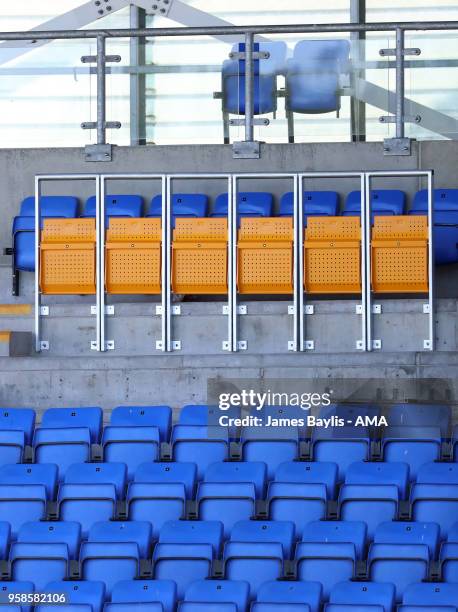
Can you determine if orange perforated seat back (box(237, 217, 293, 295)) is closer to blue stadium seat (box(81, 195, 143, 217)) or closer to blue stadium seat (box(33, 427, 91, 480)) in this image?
blue stadium seat (box(81, 195, 143, 217))

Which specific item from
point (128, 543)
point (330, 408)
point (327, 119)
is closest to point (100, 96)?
point (327, 119)

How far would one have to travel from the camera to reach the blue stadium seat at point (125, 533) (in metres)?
10.4

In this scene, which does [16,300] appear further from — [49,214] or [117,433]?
[117,433]

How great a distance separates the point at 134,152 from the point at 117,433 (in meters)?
3.45

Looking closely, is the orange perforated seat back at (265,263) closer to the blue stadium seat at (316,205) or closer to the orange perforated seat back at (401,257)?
the orange perforated seat back at (401,257)

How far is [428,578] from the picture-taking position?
9.97 meters

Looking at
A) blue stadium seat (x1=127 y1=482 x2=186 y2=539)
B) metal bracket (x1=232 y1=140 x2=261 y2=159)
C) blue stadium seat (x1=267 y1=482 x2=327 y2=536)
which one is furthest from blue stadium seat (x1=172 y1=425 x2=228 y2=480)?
metal bracket (x1=232 y1=140 x2=261 y2=159)

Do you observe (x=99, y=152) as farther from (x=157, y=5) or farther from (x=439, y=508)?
(x=439, y=508)

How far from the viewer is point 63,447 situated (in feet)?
38.3

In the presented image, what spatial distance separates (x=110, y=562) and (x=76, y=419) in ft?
6.14

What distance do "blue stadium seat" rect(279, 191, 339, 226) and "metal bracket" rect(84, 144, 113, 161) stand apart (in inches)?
60.2

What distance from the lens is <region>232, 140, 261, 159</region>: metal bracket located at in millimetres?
14203

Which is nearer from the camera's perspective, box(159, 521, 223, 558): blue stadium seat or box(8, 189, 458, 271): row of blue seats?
box(159, 521, 223, 558): blue stadium seat

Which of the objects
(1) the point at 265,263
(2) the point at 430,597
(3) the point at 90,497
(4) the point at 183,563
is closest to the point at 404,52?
(1) the point at 265,263
